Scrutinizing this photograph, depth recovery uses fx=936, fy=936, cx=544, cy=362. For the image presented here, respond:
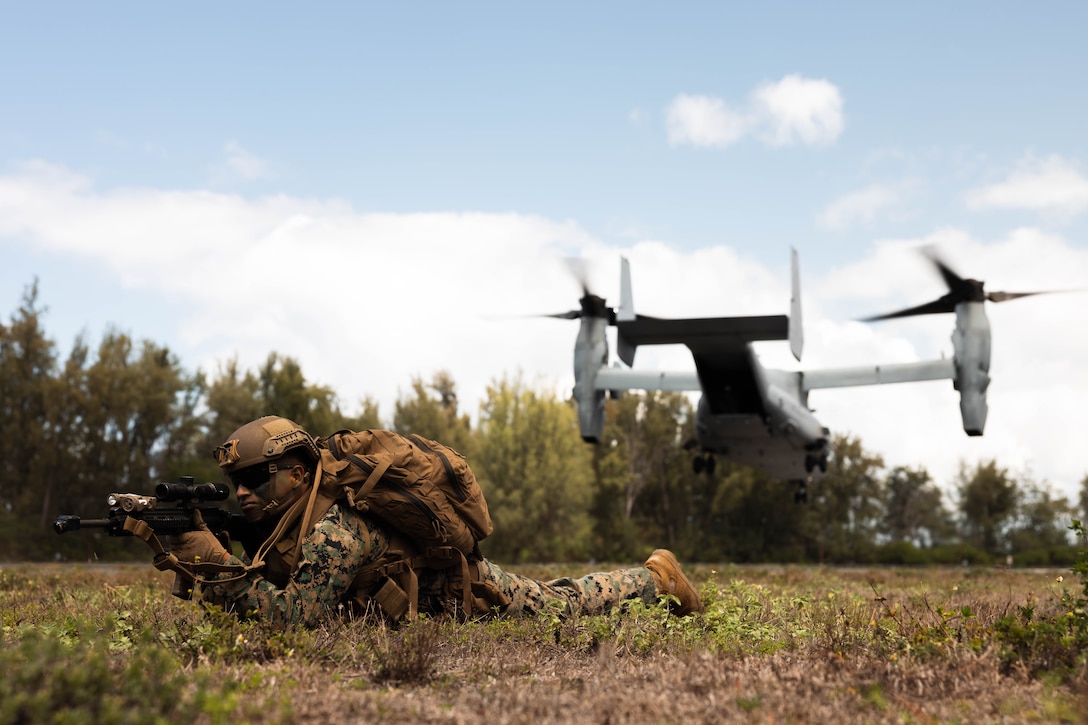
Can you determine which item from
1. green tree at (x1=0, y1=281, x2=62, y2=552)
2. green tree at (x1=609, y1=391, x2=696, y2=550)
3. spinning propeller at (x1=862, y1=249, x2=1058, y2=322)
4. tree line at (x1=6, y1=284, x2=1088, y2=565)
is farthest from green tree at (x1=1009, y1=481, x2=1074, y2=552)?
green tree at (x1=0, y1=281, x2=62, y2=552)

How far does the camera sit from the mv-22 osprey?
82.1 feet

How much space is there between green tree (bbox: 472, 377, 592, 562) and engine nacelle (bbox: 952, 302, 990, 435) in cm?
2418

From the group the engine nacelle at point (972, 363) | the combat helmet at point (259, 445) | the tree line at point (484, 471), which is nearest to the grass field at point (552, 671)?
the combat helmet at point (259, 445)

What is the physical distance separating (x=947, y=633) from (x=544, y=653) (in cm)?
220

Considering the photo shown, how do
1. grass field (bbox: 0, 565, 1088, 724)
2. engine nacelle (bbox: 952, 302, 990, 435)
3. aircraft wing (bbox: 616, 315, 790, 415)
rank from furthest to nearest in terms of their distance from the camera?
engine nacelle (bbox: 952, 302, 990, 435), aircraft wing (bbox: 616, 315, 790, 415), grass field (bbox: 0, 565, 1088, 724)

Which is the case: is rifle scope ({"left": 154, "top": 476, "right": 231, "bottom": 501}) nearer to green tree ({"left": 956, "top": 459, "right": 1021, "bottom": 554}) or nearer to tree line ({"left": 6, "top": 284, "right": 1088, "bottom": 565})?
tree line ({"left": 6, "top": 284, "right": 1088, "bottom": 565})

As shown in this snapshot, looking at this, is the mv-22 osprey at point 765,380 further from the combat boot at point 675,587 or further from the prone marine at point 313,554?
the prone marine at point 313,554

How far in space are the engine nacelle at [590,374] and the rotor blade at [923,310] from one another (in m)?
7.93

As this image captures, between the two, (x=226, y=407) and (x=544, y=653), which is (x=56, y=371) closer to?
(x=226, y=407)

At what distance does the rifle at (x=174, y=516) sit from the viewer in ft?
16.4

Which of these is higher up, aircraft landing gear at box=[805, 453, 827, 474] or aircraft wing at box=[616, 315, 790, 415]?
aircraft wing at box=[616, 315, 790, 415]

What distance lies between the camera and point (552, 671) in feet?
16.0

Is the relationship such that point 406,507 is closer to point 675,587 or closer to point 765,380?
point 675,587

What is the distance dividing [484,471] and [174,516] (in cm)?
4272
